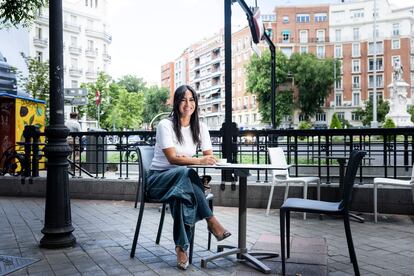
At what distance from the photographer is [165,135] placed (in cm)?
445

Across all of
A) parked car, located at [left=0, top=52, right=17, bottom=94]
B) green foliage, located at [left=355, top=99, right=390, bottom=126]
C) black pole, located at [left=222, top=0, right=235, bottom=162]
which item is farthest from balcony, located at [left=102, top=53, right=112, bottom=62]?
black pole, located at [left=222, top=0, right=235, bottom=162]

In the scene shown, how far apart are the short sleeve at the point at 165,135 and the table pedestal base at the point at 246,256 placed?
121 centimetres

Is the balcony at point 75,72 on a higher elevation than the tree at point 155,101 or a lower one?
higher

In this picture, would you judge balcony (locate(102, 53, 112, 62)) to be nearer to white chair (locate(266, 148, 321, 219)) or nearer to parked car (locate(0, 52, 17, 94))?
parked car (locate(0, 52, 17, 94))

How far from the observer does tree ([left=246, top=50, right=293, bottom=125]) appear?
54.2 meters

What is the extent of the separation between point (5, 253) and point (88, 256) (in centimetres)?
98

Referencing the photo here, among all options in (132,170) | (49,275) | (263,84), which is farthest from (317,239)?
(263,84)

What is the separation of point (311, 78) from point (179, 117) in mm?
55093

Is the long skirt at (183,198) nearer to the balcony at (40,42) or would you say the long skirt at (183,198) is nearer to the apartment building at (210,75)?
the balcony at (40,42)

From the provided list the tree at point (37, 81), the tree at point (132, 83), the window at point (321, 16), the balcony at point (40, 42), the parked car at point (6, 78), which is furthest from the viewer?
the tree at point (132, 83)

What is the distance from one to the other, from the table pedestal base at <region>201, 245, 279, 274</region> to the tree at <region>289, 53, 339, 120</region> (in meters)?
54.1

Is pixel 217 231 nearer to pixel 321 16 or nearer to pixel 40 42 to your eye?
pixel 40 42

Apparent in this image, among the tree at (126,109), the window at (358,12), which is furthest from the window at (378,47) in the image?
the tree at (126,109)

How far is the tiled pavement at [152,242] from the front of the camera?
4133mm
